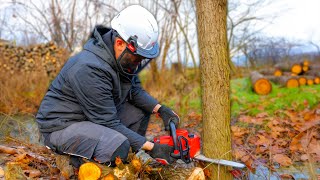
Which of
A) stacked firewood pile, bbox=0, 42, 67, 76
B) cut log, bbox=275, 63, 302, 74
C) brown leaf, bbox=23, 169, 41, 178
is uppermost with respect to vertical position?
stacked firewood pile, bbox=0, 42, 67, 76

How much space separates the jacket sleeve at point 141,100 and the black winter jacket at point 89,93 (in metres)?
0.35

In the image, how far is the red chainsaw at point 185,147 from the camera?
8.21 feet

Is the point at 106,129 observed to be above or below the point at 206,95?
below

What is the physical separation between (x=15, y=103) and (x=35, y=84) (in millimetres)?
1171

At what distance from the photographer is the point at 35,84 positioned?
854 centimetres

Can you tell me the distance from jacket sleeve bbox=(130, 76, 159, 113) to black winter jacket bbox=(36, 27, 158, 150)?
355 millimetres

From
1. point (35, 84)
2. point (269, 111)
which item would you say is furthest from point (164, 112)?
point (35, 84)

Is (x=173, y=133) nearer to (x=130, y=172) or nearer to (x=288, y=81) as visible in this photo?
(x=130, y=172)

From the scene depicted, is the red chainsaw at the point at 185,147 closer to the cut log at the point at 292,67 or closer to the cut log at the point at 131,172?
the cut log at the point at 131,172

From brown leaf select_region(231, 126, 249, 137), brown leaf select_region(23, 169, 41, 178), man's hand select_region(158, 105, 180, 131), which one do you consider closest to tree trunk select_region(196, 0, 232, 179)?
man's hand select_region(158, 105, 180, 131)

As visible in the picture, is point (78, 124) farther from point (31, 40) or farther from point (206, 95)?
point (31, 40)

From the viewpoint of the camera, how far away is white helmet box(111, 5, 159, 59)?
105 inches

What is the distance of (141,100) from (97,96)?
80cm

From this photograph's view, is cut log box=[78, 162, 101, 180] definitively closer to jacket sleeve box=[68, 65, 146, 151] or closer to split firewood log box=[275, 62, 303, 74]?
jacket sleeve box=[68, 65, 146, 151]
